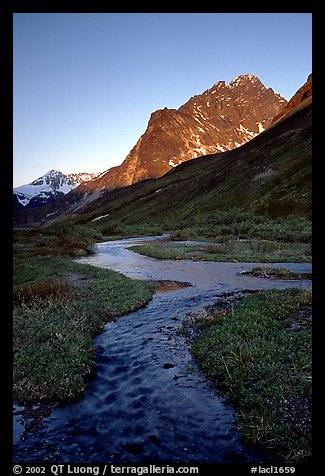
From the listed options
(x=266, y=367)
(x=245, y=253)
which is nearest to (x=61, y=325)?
(x=266, y=367)

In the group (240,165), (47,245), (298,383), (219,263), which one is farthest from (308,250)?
(240,165)

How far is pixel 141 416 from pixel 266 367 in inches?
160

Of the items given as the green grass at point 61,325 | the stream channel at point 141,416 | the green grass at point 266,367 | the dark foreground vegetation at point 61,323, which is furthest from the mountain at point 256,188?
the stream channel at point 141,416

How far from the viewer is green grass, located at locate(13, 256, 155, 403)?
10812 mm

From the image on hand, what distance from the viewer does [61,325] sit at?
49.6 ft

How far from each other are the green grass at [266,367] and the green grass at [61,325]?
445cm

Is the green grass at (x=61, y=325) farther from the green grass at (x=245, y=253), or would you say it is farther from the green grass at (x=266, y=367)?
the green grass at (x=245, y=253)

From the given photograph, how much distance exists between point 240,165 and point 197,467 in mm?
122621

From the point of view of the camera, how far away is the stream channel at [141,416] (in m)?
8.03

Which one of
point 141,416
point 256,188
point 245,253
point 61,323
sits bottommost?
point 141,416

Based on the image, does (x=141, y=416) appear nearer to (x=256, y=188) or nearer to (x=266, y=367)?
(x=266, y=367)

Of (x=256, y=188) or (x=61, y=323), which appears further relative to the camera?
(x=256, y=188)

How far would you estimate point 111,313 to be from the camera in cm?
1872
